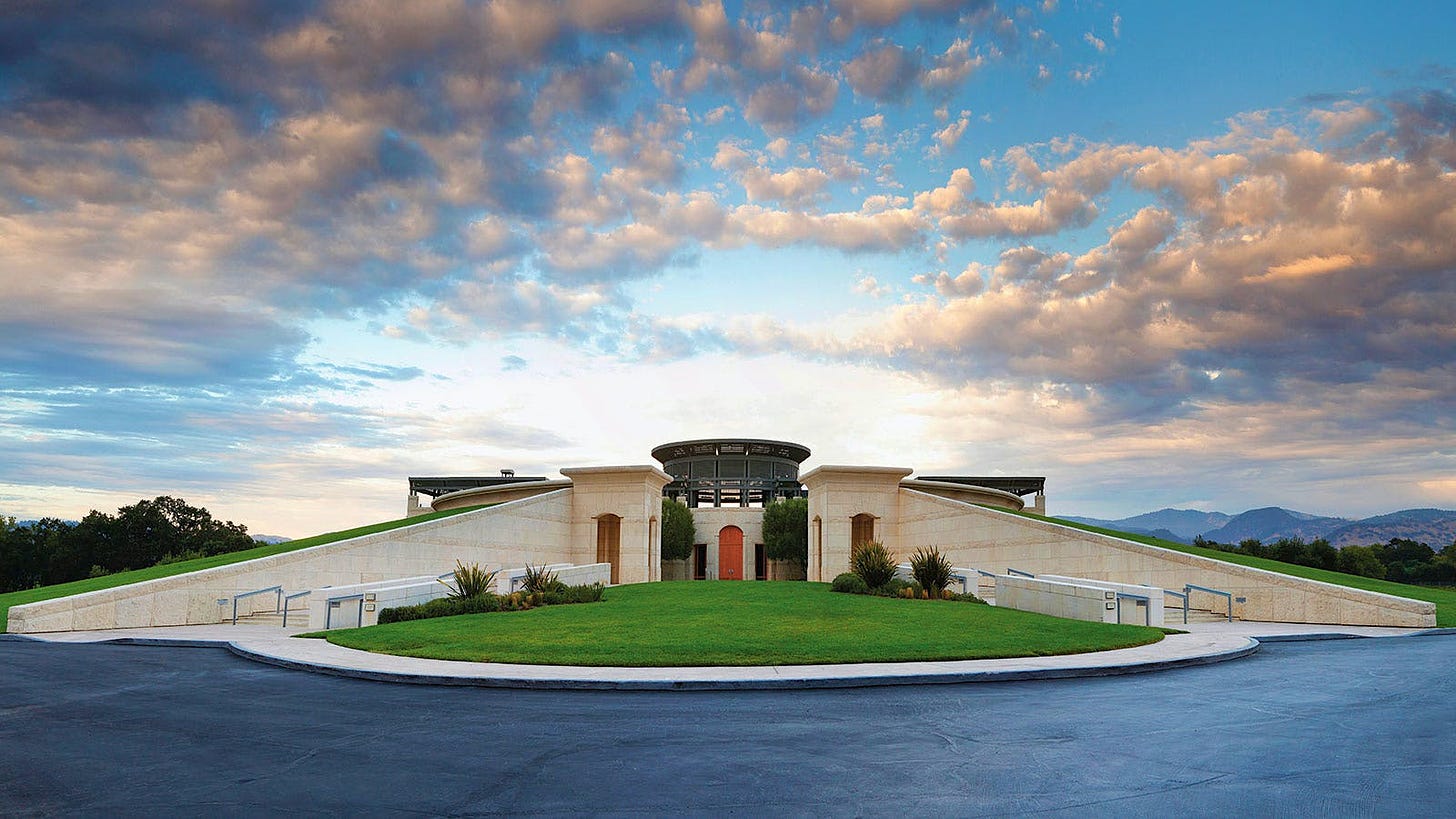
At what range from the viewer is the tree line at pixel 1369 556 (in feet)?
169

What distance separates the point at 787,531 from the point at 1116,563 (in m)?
29.4

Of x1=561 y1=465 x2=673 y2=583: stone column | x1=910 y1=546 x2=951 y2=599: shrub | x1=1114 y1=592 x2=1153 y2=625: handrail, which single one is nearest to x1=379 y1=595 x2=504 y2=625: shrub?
x1=910 y1=546 x2=951 y2=599: shrub

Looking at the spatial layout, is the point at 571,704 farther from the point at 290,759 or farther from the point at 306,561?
the point at 306,561

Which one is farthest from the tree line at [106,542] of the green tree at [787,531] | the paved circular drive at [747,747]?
the paved circular drive at [747,747]

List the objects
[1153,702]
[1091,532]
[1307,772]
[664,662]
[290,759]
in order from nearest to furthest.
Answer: [1307,772]
[290,759]
[1153,702]
[664,662]
[1091,532]

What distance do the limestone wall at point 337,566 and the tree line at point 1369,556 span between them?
104ft

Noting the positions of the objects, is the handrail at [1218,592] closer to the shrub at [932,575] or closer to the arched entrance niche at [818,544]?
the shrub at [932,575]

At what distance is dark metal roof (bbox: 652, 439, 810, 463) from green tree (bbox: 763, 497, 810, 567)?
1036cm

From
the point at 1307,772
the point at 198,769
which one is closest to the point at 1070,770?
the point at 1307,772

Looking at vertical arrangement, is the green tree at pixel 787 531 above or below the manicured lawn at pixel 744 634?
above

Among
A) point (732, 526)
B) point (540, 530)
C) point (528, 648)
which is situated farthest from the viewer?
point (732, 526)

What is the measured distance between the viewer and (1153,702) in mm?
10430

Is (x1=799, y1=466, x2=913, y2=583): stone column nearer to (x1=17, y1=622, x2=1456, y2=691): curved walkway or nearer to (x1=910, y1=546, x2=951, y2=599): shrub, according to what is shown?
(x1=910, y1=546, x2=951, y2=599): shrub

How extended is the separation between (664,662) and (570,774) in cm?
644
